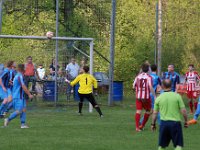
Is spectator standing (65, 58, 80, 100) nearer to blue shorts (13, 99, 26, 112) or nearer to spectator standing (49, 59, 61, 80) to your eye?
spectator standing (49, 59, 61, 80)

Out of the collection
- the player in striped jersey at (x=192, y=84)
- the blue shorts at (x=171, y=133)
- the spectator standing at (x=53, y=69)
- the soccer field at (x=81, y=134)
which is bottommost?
the soccer field at (x=81, y=134)

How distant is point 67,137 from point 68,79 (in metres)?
12.9

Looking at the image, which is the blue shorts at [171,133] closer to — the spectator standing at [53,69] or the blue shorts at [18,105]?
the blue shorts at [18,105]

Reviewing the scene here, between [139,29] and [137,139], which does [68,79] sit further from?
[139,29]

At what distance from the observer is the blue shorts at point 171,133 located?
13031mm

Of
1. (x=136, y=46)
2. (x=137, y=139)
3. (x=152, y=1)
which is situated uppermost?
(x=152, y=1)

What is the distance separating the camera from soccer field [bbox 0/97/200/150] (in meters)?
16.0

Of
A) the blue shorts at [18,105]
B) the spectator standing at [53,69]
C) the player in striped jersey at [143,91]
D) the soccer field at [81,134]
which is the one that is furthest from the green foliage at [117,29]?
the player in striped jersey at [143,91]

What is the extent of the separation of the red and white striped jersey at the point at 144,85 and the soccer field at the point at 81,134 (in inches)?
40.1

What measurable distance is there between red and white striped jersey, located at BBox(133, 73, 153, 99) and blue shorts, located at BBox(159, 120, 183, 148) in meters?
6.51

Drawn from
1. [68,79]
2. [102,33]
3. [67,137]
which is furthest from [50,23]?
[67,137]

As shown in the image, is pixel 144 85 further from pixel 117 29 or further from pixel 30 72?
pixel 117 29

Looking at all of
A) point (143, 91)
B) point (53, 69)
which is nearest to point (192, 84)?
point (53, 69)

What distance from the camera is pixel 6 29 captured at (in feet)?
149
